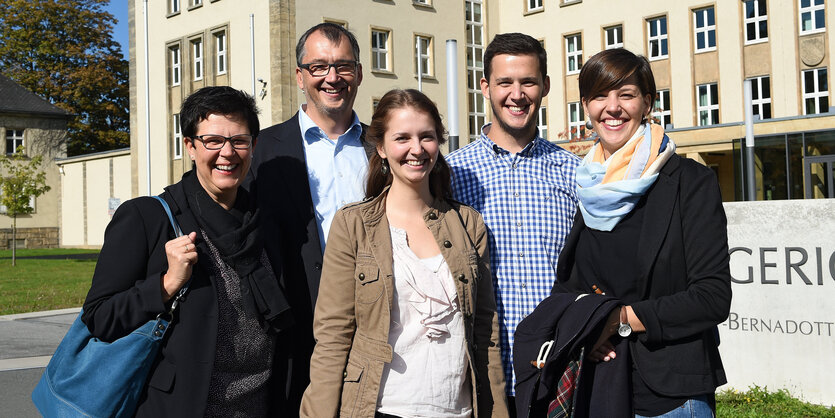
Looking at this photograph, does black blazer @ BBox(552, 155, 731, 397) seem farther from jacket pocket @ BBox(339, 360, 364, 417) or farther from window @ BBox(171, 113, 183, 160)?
window @ BBox(171, 113, 183, 160)

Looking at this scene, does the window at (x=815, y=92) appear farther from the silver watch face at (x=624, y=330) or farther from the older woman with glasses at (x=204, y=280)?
the older woman with glasses at (x=204, y=280)

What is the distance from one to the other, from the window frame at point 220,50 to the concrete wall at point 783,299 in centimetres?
3472

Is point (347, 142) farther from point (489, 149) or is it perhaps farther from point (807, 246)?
point (807, 246)

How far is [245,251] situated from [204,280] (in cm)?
22

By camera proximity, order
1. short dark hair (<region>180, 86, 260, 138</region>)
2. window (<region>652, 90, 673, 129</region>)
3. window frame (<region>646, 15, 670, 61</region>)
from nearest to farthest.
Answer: short dark hair (<region>180, 86, 260, 138</region>)
window (<region>652, 90, 673, 129</region>)
window frame (<region>646, 15, 670, 61</region>)

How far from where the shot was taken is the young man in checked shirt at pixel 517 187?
3.75 metres

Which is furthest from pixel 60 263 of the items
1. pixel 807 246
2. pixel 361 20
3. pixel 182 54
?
pixel 807 246

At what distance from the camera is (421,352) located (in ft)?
10.5

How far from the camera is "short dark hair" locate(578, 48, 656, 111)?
10.5ft

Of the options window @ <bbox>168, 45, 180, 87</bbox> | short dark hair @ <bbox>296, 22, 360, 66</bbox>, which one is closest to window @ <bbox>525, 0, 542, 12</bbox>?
window @ <bbox>168, 45, 180, 87</bbox>

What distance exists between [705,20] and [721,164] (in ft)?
21.3

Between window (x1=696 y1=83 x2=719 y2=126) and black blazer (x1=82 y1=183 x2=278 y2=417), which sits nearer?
black blazer (x1=82 y1=183 x2=278 y2=417)

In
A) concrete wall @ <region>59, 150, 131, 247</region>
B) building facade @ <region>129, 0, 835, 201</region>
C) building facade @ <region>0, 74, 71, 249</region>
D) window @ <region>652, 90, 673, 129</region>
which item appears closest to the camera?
building facade @ <region>129, 0, 835, 201</region>

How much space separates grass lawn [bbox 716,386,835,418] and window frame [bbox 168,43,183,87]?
128 ft
